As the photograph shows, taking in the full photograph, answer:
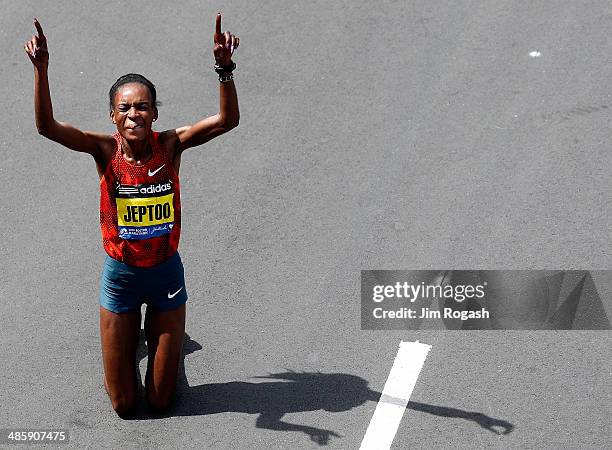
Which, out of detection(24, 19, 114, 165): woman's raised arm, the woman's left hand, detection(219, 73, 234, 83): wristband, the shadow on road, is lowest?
the shadow on road

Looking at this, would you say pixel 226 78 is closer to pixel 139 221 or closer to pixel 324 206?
pixel 139 221

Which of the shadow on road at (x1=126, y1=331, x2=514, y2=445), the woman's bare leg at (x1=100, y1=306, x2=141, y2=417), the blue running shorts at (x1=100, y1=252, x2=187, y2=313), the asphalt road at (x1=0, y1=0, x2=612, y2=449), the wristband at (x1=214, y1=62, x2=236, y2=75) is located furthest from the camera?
the asphalt road at (x1=0, y1=0, x2=612, y2=449)

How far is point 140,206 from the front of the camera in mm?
7953

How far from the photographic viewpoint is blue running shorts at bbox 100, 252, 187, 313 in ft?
26.6

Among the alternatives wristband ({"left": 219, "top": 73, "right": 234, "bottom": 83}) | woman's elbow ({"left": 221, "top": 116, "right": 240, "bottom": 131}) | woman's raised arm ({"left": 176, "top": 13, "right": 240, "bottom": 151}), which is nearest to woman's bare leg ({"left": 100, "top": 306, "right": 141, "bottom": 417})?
woman's raised arm ({"left": 176, "top": 13, "right": 240, "bottom": 151})

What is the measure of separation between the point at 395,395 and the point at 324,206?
7.28 feet

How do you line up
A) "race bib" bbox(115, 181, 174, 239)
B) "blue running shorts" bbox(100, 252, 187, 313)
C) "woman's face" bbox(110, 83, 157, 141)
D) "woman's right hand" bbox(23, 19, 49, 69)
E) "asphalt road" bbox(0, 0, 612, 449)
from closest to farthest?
"woman's right hand" bbox(23, 19, 49, 69) → "woman's face" bbox(110, 83, 157, 141) → "race bib" bbox(115, 181, 174, 239) → "blue running shorts" bbox(100, 252, 187, 313) → "asphalt road" bbox(0, 0, 612, 449)

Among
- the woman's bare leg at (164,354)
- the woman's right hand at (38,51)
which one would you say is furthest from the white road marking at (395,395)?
the woman's right hand at (38,51)

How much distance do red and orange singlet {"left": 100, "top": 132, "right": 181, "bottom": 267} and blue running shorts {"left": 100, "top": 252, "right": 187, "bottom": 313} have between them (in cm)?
7

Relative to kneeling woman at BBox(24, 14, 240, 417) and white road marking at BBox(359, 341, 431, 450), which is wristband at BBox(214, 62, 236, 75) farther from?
white road marking at BBox(359, 341, 431, 450)

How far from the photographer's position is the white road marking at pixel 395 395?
818 cm

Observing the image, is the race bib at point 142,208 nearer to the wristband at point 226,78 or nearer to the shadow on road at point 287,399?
the wristband at point 226,78

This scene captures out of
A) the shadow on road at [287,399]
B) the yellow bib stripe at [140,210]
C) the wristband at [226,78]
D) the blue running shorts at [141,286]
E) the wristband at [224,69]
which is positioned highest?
the wristband at [224,69]

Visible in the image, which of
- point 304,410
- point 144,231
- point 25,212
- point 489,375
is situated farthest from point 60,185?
point 489,375
